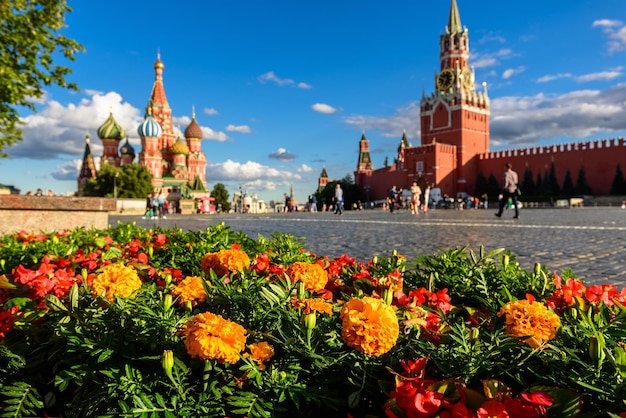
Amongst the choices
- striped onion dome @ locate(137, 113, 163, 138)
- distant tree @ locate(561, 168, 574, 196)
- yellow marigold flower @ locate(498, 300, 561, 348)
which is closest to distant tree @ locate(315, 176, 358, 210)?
striped onion dome @ locate(137, 113, 163, 138)

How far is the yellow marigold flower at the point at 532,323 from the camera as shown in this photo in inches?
46.6

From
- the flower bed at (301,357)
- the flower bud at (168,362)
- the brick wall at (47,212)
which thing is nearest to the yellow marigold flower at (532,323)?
the flower bed at (301,357)

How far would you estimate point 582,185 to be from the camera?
47.2 m

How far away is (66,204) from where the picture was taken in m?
6.38

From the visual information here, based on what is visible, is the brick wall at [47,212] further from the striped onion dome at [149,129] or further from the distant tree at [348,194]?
the distant tree at [348,194]

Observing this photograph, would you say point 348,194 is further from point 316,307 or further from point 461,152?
point 316,307

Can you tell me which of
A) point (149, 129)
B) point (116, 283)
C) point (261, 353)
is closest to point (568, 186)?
point (149, 129)

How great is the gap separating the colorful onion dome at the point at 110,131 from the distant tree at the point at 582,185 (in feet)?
186

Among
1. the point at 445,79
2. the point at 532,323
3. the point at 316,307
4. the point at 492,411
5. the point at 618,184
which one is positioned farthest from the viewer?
the point at 445,79

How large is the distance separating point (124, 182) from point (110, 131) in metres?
17.1

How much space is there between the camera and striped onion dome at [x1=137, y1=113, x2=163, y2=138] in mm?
60531

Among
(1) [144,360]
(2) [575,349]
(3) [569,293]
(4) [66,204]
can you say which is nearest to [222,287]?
(1) [144,360]

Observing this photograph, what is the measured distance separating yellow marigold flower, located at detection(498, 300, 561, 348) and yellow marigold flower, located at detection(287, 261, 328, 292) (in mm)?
732

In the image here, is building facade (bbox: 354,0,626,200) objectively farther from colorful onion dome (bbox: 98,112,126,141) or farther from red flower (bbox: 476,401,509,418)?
red flower (bbox: 476,401,509,418)
